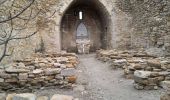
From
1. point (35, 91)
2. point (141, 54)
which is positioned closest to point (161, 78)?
point (35, 91)

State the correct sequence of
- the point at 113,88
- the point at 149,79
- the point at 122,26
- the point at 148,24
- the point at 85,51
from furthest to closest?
1. the point at 85,51
2. the point at 122,26
3. the point at 148,24
4. the point at 113,88
5. the point at 149,79

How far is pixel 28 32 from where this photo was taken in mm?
9305

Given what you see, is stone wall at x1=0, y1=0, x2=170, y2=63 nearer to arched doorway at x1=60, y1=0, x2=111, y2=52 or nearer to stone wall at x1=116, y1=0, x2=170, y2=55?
stone wall at x1=116, y1=0, x2=170, y2=55

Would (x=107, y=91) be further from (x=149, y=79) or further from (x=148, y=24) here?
(x=148, y=24)

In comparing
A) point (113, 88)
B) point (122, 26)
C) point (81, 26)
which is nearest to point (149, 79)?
point (113, 88)

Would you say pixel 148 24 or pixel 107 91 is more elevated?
pixel 148 24

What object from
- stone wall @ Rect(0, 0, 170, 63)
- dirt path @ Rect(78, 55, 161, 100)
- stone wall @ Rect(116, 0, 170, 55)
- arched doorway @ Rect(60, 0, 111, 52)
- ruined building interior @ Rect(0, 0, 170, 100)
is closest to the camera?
dirt path @ Rect(78, 55, 161, 100)

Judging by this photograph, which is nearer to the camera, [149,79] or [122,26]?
[149,79]

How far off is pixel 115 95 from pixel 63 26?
10.5 metres

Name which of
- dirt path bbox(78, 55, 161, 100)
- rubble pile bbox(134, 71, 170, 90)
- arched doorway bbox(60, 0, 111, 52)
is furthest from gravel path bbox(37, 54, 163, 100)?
arched doorway bbox(60, 0, 111, 52)

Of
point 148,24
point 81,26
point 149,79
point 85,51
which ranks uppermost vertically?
point 81,26

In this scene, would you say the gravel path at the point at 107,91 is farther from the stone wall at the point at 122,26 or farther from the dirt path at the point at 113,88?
the stone wall at the point at 122,26

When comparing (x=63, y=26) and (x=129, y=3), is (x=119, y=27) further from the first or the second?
(x=63, y=26)

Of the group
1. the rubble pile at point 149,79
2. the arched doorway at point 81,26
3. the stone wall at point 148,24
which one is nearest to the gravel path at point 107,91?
the rubble pile at point 149,79
